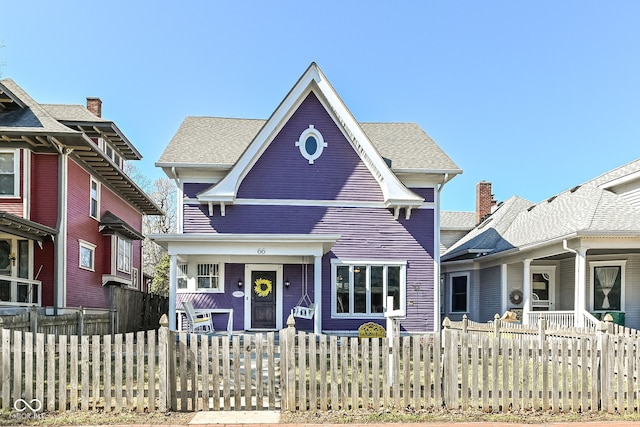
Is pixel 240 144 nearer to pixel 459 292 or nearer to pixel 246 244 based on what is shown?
pixel 246 244

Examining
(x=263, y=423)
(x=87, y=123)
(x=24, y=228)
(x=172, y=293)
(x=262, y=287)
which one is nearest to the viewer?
(x=263, y=423)

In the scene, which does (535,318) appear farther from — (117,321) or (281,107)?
(117,321)

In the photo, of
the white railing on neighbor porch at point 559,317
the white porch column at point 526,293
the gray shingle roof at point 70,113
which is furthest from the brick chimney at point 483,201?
the gray shingle roof at point 70,113

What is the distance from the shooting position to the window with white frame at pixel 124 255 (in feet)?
78.2

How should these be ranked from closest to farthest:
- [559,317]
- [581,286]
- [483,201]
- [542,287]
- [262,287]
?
[581,286] < [559,317] < [262,287] < [542,287] < [483,201]

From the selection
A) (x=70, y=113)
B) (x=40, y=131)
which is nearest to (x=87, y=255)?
(x=40, y=131)

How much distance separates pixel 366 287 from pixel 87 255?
9.69m

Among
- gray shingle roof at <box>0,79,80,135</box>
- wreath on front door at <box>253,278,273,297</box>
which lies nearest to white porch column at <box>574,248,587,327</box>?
wreath on front door at <box>253,278,273,297</box>

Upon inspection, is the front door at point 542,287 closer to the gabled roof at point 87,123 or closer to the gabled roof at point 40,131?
the gabled roof at point 40,131

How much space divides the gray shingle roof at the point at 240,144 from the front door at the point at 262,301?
3998 millimetres

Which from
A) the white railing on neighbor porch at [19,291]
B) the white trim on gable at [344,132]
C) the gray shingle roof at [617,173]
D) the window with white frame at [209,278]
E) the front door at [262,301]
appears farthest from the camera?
the gray shingle roof at [617,173]

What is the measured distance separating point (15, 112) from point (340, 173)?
33.7ft

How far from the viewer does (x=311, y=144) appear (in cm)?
1959

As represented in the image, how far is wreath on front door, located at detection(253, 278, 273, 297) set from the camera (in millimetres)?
19312
